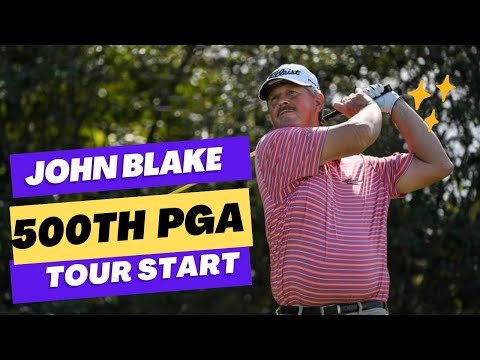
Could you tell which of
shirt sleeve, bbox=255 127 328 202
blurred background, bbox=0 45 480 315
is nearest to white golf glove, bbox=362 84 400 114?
shirt sleeve, bbox=255 127 328 202

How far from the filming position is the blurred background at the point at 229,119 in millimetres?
7293

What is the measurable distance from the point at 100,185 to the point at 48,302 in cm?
161

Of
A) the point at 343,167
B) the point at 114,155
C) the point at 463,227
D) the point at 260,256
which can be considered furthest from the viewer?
the point at 260,256

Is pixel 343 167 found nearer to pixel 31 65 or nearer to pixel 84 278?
pixel 84 278

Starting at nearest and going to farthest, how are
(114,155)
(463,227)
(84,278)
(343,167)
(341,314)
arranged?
(341,314) → (343,167) → (84,278) → (114,155) → (463,227)

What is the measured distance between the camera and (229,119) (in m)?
8.15

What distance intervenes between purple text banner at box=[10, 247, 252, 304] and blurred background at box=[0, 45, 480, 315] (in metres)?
1.64

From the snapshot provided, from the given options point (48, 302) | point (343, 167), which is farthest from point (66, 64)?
point (343, 167)

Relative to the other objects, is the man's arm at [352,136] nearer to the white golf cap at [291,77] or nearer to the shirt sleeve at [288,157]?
the shirt sleeve at [288,157]

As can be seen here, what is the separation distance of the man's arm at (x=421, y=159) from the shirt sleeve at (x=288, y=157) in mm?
461

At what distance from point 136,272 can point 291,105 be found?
2156 mm

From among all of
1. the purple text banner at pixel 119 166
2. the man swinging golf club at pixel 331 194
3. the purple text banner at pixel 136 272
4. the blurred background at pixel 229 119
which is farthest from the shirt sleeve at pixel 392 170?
the blurred background at pixel 229 119

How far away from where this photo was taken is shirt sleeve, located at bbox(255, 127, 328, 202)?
381 centimetres

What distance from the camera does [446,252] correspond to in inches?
297
